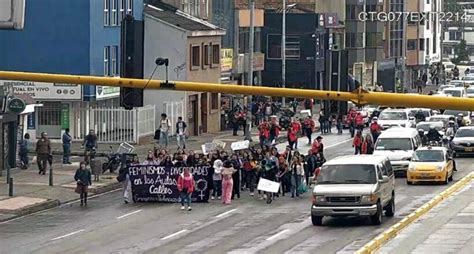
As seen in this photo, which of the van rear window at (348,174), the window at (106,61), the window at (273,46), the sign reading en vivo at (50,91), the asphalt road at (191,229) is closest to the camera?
the asphalt road at (191,229)

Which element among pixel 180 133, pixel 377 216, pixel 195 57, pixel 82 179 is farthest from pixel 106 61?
pixel 377 216

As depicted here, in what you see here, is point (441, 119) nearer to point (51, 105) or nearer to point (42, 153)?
point (51, 105)

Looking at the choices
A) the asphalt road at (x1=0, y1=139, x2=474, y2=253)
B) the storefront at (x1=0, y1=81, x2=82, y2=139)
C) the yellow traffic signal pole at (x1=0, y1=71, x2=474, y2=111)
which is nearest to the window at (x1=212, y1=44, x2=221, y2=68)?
the storefront at (x1=0, y1=81, x2=82, y2=139)

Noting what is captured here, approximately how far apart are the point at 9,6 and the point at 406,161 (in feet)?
112

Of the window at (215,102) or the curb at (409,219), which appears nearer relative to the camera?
the curb at (409,219)

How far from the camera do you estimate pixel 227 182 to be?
40.5 metres

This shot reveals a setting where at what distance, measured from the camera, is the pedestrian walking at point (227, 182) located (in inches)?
1588

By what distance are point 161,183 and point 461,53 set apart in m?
142

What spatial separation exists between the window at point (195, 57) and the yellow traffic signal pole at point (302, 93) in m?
50.6

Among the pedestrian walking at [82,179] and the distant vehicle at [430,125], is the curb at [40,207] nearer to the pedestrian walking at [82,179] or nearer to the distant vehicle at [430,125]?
the pedestrian walking at [82,179]

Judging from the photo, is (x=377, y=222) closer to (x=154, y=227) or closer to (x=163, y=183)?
(x=154, y=227)

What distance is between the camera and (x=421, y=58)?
13212 centimetres

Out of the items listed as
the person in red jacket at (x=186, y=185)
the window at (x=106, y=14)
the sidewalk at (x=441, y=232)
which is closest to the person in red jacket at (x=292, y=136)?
the window at (x=106, y=14)

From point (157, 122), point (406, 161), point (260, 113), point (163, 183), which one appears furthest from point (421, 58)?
point (163, 183)
